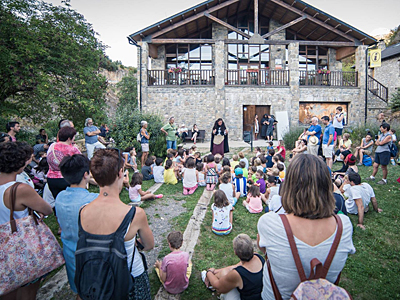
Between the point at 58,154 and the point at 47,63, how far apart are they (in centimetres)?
621

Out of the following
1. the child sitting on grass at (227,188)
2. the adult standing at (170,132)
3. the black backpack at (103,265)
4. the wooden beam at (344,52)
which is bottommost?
the child sitting on grass at (227,188)

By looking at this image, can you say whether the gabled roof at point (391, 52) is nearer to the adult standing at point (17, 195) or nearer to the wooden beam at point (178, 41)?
the wooden beam at point (178, 41)

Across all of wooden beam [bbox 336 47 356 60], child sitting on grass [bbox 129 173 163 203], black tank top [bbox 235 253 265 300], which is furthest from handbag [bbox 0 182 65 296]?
wooden beam [bbox 336 47 356 60]

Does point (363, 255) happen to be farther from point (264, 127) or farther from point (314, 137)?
point (264, 127)

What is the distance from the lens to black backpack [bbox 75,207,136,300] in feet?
5.00

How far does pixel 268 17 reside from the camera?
60.9ft

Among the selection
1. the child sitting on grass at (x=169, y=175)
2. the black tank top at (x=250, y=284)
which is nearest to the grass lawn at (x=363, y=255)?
the black tank top at (x=250, y=284)

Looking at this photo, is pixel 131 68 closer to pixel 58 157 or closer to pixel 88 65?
pixel 88 65

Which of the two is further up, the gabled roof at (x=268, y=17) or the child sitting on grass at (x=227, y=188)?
the gabled roof at (x=268, y=17)

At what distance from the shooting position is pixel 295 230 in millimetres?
1392

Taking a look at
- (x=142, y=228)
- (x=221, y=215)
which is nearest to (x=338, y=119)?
(x=221, y=215)

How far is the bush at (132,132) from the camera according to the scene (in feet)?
32.9

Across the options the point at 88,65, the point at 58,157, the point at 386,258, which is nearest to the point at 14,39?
the point at 88,65

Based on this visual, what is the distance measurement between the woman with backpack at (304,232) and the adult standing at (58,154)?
3.22m
